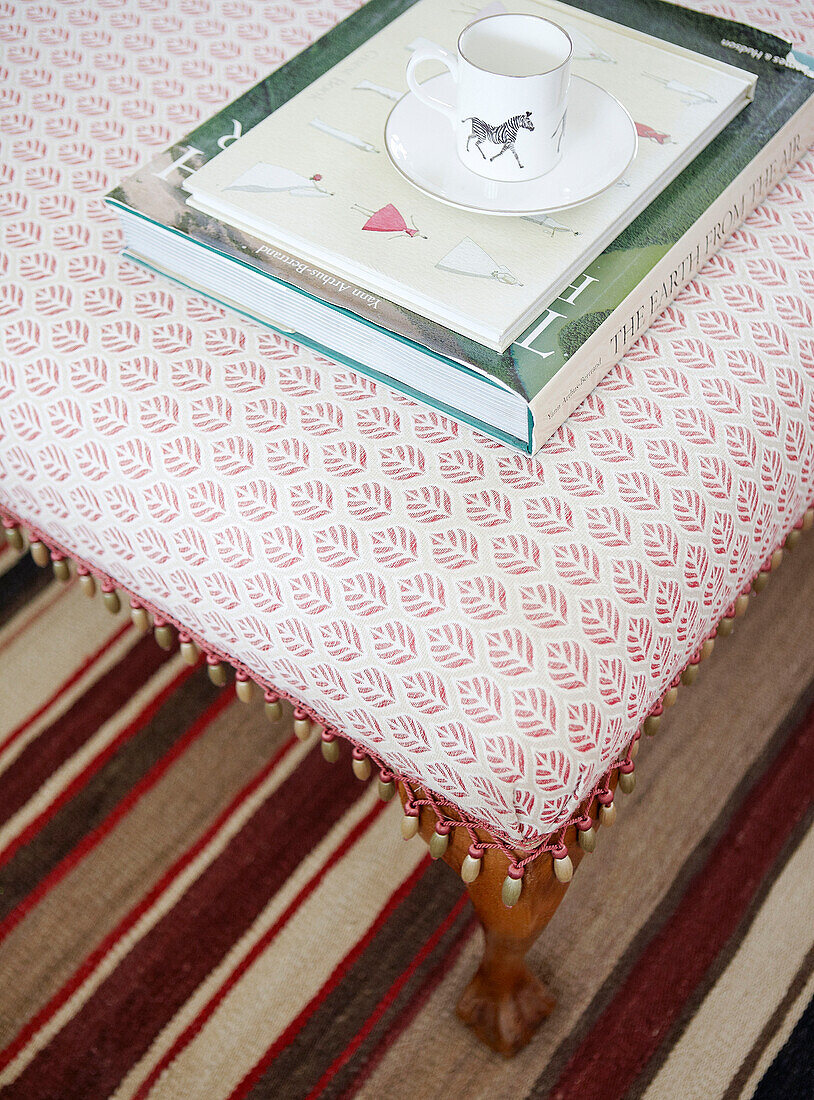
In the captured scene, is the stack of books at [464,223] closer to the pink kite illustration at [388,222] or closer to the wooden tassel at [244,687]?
the pink kite illustration at [388,222]

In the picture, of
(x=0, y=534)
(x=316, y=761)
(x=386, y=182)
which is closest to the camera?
(x=386, y=182)

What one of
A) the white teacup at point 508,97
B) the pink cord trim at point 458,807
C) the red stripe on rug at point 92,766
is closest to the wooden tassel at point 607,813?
the pink cord trim at point 458,807

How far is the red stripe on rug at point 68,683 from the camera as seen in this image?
2.73ft

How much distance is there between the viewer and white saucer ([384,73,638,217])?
525 mm

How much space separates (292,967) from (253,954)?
3 cm

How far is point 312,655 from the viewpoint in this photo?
470 mm

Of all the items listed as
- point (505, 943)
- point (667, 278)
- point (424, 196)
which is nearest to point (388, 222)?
point (424, 196)

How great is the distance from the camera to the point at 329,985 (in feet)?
2.32

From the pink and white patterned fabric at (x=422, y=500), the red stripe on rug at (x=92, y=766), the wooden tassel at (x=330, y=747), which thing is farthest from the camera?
the red stripe on rug at (x=92, y=766)

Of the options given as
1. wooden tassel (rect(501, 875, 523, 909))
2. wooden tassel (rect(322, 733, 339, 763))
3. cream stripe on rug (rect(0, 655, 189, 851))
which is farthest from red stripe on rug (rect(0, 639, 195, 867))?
wooden tassel (rect(501, 875, 523, 909))

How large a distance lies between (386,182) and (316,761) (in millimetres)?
460

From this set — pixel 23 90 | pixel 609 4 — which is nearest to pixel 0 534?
pixel 23 90

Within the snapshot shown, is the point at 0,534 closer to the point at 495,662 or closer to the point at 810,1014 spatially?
the point at 495,662

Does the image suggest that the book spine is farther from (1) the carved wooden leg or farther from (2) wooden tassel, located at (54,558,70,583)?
(2) wooden tassel, located at (54,558,70,583)
